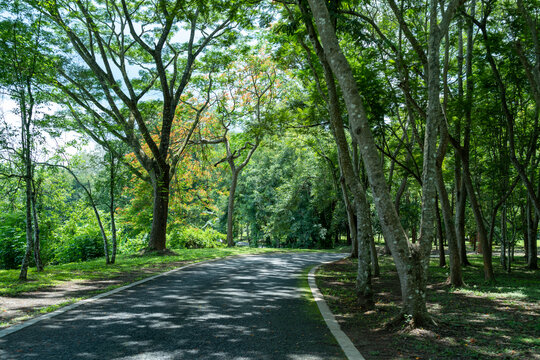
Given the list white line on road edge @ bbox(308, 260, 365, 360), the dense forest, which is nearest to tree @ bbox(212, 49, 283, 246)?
the dense forest

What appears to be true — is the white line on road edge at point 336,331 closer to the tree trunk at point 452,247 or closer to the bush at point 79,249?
the tree trunk at point 452,247

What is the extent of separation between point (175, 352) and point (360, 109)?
4.12 metres

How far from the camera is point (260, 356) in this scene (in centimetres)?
392

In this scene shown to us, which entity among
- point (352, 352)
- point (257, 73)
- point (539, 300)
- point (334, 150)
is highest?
point (257, 73)

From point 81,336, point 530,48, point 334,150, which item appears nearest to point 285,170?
point 334,150

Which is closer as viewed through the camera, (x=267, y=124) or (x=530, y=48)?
(x=530, y=48)

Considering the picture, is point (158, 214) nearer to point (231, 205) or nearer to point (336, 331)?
point (231, 205)

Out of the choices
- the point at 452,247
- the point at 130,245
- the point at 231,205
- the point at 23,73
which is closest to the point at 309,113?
the point at 452,247

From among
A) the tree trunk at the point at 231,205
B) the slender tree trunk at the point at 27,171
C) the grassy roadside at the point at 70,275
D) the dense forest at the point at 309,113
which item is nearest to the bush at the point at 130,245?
the dense forest at the point at 309,113

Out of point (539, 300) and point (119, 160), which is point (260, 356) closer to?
point (539, 300)

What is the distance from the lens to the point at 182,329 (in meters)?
4.87

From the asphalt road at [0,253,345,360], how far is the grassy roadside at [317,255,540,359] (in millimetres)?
641

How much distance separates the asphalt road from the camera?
156 inches

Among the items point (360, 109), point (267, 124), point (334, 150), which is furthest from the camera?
point (334, 150)
